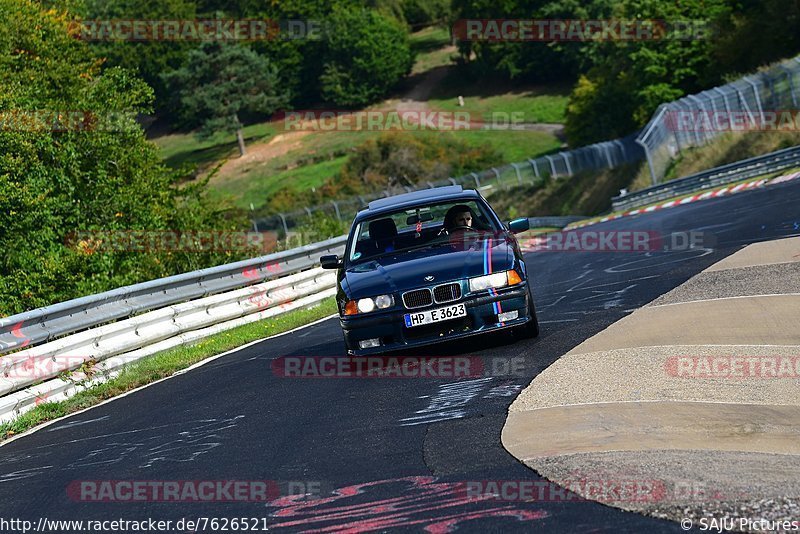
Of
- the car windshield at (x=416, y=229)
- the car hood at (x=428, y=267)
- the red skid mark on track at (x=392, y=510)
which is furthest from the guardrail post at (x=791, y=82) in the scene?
the red skid mark on track at (x=392, y=510)

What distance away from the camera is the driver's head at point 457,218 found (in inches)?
460

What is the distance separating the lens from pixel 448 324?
10.3 meters

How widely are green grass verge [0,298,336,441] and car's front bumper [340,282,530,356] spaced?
11.3 feet

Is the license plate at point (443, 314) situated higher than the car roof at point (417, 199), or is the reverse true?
the car roof at point (417, 199)

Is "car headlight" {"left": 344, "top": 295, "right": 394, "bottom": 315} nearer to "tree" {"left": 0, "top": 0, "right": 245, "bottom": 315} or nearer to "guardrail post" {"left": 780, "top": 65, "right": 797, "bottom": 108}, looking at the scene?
"tree" {"left": 0, "top": 0, "right": 245, "bottom": 315}

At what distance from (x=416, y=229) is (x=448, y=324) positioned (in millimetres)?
1846

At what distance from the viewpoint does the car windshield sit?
11.6 metres

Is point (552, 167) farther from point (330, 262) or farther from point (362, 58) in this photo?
point (362, 58)

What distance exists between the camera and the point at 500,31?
350 ft

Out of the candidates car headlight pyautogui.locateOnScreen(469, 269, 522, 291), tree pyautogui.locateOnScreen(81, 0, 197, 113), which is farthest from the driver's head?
tree pyautogui.locateOnScreen(81, 0, 197, 113)

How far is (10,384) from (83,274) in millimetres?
11875

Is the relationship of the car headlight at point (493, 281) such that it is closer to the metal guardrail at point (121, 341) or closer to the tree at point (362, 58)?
the metal guardrail at point (121, 341)

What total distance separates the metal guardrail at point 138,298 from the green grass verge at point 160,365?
67 cm

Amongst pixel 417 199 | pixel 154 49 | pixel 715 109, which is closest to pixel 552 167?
Result: pixel 715 109
